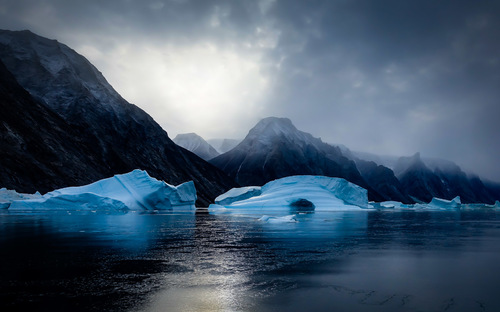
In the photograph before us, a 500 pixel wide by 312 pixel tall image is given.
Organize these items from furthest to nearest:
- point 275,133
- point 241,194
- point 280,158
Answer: point 275,133, point 280,158, point 241,194

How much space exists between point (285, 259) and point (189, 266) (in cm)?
283

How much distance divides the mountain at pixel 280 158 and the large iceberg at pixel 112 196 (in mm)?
102181

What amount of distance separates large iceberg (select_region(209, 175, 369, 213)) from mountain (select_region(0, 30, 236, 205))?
30637mm

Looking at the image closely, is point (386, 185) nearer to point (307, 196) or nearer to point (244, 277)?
point (307, 196)

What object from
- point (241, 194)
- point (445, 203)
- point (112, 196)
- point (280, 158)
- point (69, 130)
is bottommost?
point (445, 203)

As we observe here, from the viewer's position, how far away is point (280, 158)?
159250 mm

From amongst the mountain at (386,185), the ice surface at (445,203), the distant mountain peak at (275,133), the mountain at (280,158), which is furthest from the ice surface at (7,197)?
the mountain at (386,185)

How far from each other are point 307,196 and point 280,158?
108m

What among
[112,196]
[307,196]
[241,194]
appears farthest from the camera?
[241,194]

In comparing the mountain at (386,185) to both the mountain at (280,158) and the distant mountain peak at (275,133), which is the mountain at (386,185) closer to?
the mountain at (280,158)

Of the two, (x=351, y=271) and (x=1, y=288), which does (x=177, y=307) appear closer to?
(x=1, y=288)

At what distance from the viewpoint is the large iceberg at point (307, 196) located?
5090 cm

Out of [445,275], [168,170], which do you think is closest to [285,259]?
[445,275]

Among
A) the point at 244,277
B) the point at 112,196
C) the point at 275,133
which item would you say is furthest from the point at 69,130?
the point at 275,133
